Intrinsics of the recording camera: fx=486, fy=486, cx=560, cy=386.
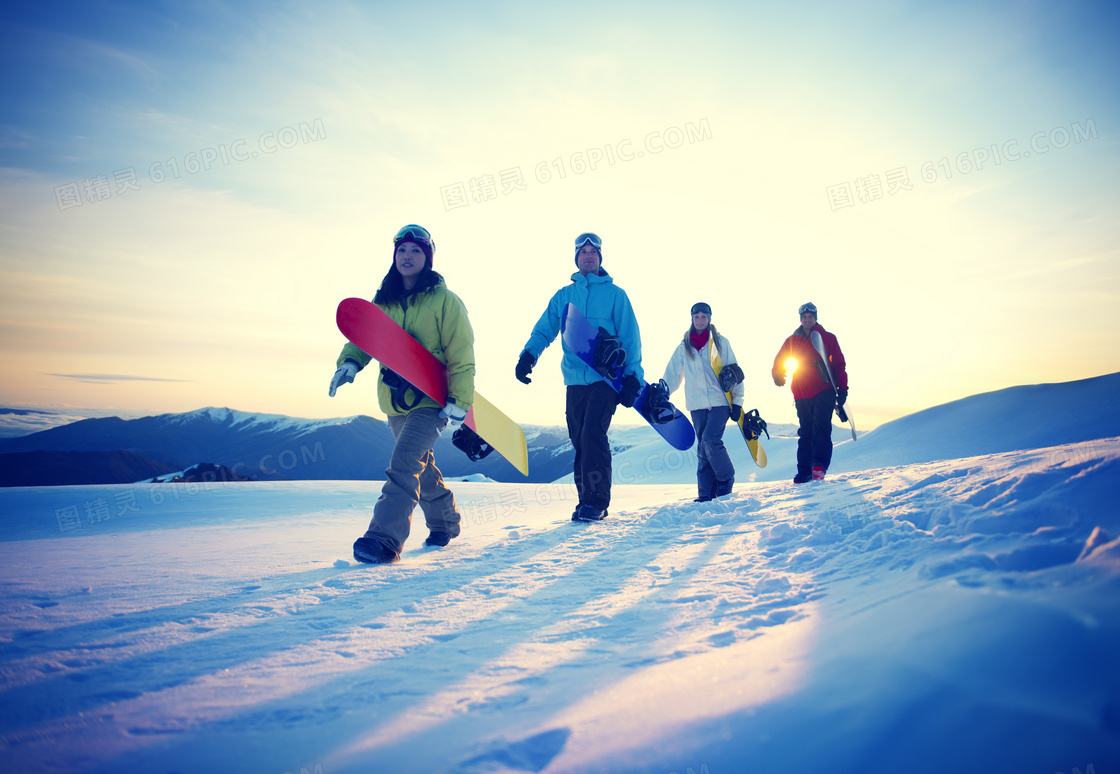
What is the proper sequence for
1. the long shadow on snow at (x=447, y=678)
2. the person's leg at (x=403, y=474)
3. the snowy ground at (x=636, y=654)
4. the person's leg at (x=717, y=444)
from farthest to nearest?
1. the person's leg at (x=717, y=444)
2. the person's leg at (x=403, y=474)
3. the long shadow on snow at (x=447, y=678)
4. the snowy ground at (x=636, y=654)

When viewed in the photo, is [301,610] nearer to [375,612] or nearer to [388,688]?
[375,612]

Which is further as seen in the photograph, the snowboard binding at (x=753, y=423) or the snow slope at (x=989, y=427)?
the snow slope at (x=989, y=427)

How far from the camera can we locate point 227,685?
4.32ft

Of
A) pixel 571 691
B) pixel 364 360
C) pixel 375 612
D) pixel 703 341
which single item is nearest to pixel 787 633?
pixel 571 691

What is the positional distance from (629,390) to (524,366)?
98 centimetres

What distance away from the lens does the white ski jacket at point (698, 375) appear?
546cm

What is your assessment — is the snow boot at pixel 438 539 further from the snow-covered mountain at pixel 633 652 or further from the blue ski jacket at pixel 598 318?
the blue ski jacket at pixel 598 318

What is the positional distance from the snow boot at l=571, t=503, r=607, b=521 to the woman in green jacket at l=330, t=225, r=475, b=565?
1.09 m

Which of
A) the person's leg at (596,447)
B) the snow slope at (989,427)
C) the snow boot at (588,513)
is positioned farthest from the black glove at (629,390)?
the snow slope at (989,427)

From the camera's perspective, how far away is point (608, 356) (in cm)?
429

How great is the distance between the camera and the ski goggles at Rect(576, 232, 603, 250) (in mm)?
4609

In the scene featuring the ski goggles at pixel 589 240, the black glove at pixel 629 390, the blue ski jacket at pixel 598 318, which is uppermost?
the ski goggles at pixel 589 240

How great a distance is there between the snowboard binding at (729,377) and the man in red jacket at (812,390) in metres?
1.16

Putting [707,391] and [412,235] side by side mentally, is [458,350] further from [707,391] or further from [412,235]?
[707,391]
